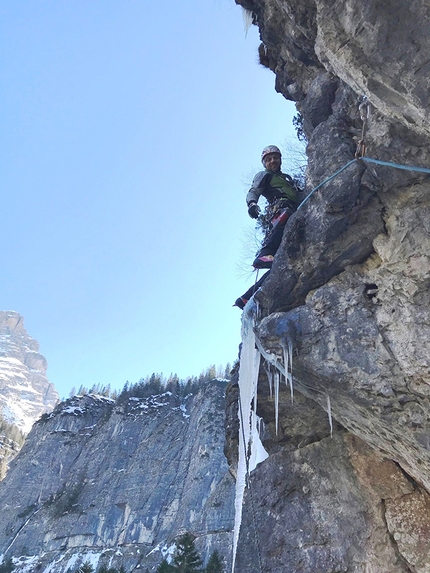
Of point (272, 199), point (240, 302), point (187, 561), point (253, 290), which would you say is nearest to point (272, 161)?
point (272, 199)

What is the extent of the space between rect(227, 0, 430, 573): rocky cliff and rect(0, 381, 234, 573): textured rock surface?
1186 inches

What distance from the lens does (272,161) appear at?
6.79m

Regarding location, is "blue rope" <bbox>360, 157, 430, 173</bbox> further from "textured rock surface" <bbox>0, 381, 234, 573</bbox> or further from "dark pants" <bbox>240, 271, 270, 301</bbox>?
"textured rock surface" <bbox>0, 381, 234, 573</bbox>

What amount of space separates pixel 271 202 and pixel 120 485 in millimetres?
47146

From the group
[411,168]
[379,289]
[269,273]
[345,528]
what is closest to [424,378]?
[379,289]

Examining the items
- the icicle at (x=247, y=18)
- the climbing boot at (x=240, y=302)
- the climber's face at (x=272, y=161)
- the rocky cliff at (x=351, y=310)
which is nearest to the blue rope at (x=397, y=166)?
the rocky cliff at (x=351, y=310)

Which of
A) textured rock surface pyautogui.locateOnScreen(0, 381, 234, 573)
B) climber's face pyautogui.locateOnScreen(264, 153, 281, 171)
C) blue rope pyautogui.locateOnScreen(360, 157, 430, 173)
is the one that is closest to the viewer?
blue rope pyautogui.locateOnScreen(360, 157, 430, 173)

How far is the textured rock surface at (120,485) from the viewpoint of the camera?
38438mm

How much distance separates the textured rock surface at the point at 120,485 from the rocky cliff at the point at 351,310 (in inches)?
1186

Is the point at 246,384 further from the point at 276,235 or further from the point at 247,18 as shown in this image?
the point at 247,18

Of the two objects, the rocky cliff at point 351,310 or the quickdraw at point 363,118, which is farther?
the quickdraw at point 363,118

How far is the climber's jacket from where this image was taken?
6.40m

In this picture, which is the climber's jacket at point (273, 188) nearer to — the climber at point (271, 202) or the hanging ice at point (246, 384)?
the climber at point (271, 202)

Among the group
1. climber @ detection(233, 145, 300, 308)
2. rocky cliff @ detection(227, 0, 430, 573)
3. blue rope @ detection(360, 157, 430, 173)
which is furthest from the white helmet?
blue rope @ detection(360, 157, 430, 173)
